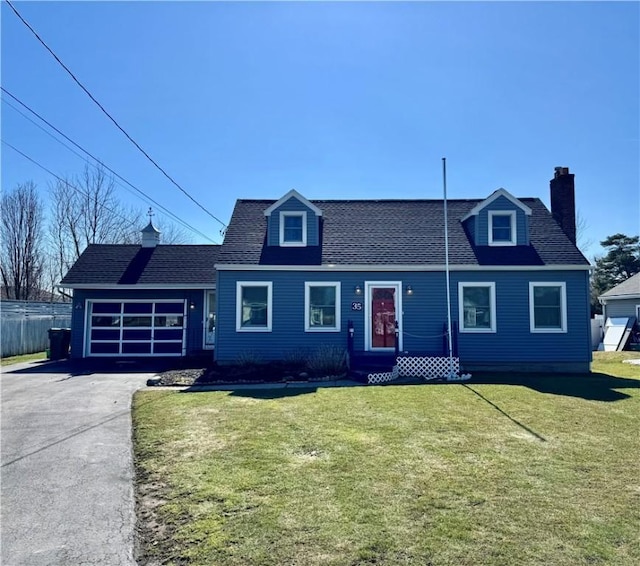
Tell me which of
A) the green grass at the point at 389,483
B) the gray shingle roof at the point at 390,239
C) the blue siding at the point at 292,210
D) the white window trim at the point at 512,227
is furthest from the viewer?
A: the blue siding at the point at 292,210

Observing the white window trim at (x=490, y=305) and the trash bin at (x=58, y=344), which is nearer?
the white window trim at (x=490, y=305)

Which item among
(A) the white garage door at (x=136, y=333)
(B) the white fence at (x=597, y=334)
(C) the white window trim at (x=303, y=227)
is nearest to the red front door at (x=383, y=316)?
(C) the white window trim at (x=303, y=227)

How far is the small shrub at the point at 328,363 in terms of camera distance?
12422 mm

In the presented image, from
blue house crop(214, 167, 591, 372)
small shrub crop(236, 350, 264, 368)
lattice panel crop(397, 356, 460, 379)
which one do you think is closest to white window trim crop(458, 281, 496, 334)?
blue house crop(214, 167, 591, 372)

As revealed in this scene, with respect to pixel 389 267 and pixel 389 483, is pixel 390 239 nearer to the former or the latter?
pixel 389 267

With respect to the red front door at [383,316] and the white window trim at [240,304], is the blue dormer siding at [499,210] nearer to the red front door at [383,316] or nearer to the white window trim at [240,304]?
the red front door at [383,316]

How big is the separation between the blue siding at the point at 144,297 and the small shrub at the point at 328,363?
5.57 metres

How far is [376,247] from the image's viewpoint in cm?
1489

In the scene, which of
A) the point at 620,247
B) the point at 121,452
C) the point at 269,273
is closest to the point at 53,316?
the point at 269,273

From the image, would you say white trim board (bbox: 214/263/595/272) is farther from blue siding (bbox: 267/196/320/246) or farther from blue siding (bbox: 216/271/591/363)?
blue siding (bbox: 267/196/320/246)

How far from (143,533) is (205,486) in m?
0.89

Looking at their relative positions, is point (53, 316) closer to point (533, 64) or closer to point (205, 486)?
point (205, 486)

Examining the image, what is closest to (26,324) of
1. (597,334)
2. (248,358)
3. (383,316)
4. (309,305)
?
(248,358)

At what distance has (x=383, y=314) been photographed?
46.7 feet
